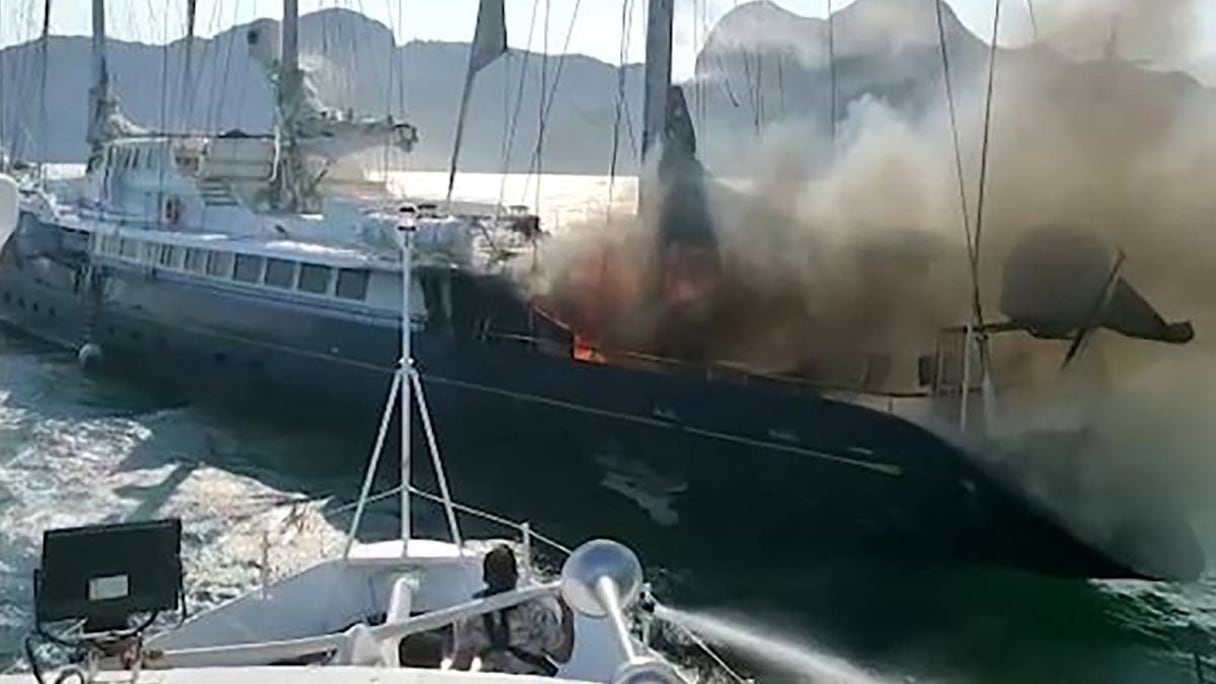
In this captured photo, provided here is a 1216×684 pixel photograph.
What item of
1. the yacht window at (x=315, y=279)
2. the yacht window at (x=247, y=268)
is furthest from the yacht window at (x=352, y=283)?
the yacht window at (x=247, y=268)

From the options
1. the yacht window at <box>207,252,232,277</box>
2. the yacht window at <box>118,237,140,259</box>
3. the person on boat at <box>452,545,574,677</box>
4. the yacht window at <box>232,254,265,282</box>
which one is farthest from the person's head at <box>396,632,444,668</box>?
the yacht window at <box>118,237,140,259</box>

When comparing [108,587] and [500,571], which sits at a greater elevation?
[108,587]

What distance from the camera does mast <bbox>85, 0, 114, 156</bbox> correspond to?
43.9 meters

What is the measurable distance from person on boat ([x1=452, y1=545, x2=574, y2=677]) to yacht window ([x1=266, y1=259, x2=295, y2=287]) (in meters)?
22.1

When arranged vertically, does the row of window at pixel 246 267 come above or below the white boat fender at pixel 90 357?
above

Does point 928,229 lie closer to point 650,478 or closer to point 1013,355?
point 1013,355

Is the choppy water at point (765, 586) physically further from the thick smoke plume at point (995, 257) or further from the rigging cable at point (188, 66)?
the rigging cable at point (188, 66)

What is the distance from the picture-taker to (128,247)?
3619 cm

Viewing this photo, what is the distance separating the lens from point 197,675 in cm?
483

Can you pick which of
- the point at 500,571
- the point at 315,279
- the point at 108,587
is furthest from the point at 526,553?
the point at 315,279

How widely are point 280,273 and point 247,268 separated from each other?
1.59m

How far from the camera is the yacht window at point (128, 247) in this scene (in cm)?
3575

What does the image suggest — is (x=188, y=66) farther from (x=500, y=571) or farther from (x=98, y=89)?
(x=500, y=571)

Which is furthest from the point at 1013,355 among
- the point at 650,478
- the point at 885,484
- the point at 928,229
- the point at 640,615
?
the point at 640,615
